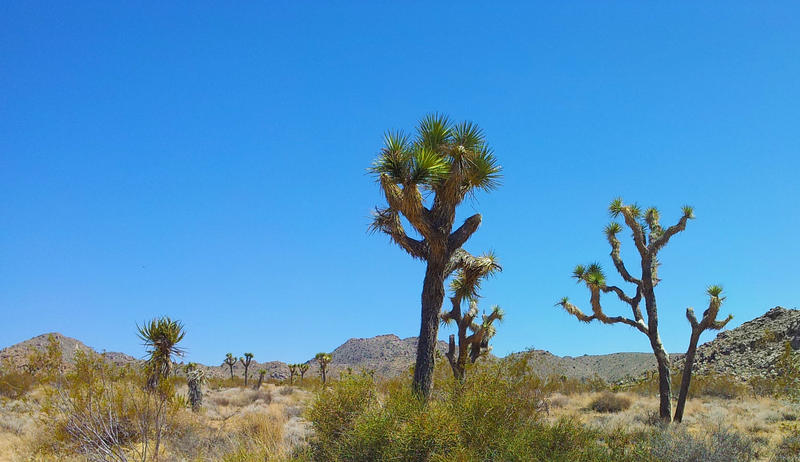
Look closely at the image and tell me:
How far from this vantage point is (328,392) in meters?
10.8

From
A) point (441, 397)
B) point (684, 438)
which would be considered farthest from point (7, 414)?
point (684, 438)

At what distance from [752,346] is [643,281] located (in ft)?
85.1

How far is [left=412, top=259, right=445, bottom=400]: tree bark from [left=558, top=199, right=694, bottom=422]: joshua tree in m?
10.1

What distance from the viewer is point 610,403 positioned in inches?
1106

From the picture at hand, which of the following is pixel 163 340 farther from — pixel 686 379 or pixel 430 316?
pixel 686 379

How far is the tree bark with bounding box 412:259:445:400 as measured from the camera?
12984 millimetres

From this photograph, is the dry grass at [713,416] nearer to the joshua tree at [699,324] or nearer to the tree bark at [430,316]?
the joshua tree at [699,324]

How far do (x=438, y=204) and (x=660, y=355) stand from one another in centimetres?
1233

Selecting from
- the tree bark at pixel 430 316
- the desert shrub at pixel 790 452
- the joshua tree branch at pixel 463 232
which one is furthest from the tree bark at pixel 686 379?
the tree bark at pixel 430 316

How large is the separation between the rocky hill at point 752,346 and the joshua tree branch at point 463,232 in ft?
90.2

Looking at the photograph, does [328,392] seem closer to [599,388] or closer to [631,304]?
[631,304]

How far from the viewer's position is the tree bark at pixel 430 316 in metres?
13.0

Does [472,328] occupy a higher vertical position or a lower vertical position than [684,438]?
higher

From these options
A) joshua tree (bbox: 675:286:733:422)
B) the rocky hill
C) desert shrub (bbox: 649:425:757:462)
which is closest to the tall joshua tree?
desert shrub (bbox: 649:425:757:462)
